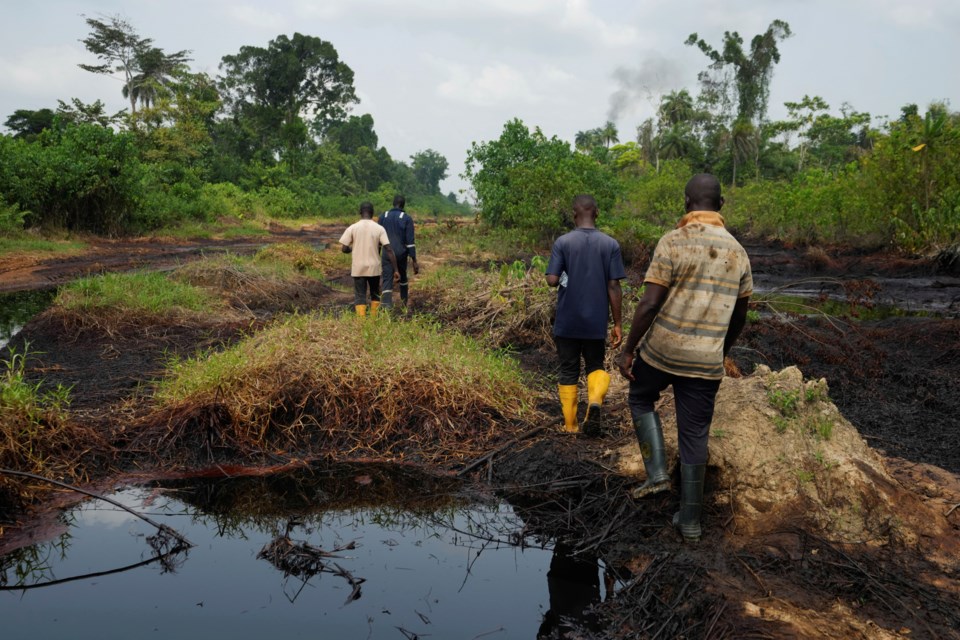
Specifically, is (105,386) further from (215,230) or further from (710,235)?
(215,230)

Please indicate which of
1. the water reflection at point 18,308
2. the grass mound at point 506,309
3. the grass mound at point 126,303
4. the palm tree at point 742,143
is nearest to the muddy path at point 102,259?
the water reflection at point 18,308

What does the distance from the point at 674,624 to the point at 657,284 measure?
1.60 metres

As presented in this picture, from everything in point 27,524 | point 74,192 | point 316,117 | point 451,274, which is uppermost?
point 316,117

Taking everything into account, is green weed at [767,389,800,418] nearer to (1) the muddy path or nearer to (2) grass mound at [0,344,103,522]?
(2) grass mound at [0,344,103,522]

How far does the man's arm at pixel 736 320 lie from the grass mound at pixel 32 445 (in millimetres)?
4152

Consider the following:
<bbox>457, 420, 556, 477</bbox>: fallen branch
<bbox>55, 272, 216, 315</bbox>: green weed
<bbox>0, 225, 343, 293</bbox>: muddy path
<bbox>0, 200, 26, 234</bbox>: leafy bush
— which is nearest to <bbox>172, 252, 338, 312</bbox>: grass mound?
<bbox>55, 272, 216, 315</bbox>: green weed

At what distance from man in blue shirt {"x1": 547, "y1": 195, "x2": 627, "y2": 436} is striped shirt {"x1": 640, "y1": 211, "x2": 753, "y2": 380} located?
50.7 inches

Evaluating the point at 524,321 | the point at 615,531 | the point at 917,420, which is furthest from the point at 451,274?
the point at 615,531

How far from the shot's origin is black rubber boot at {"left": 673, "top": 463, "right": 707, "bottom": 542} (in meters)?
3.56

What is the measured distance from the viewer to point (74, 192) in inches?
730

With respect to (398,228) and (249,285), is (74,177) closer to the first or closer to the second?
(249,285)

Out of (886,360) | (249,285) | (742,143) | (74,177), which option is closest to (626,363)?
(886,360)

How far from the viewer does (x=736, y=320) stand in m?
3.71

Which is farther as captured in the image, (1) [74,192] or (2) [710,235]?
(1) [74,192]
